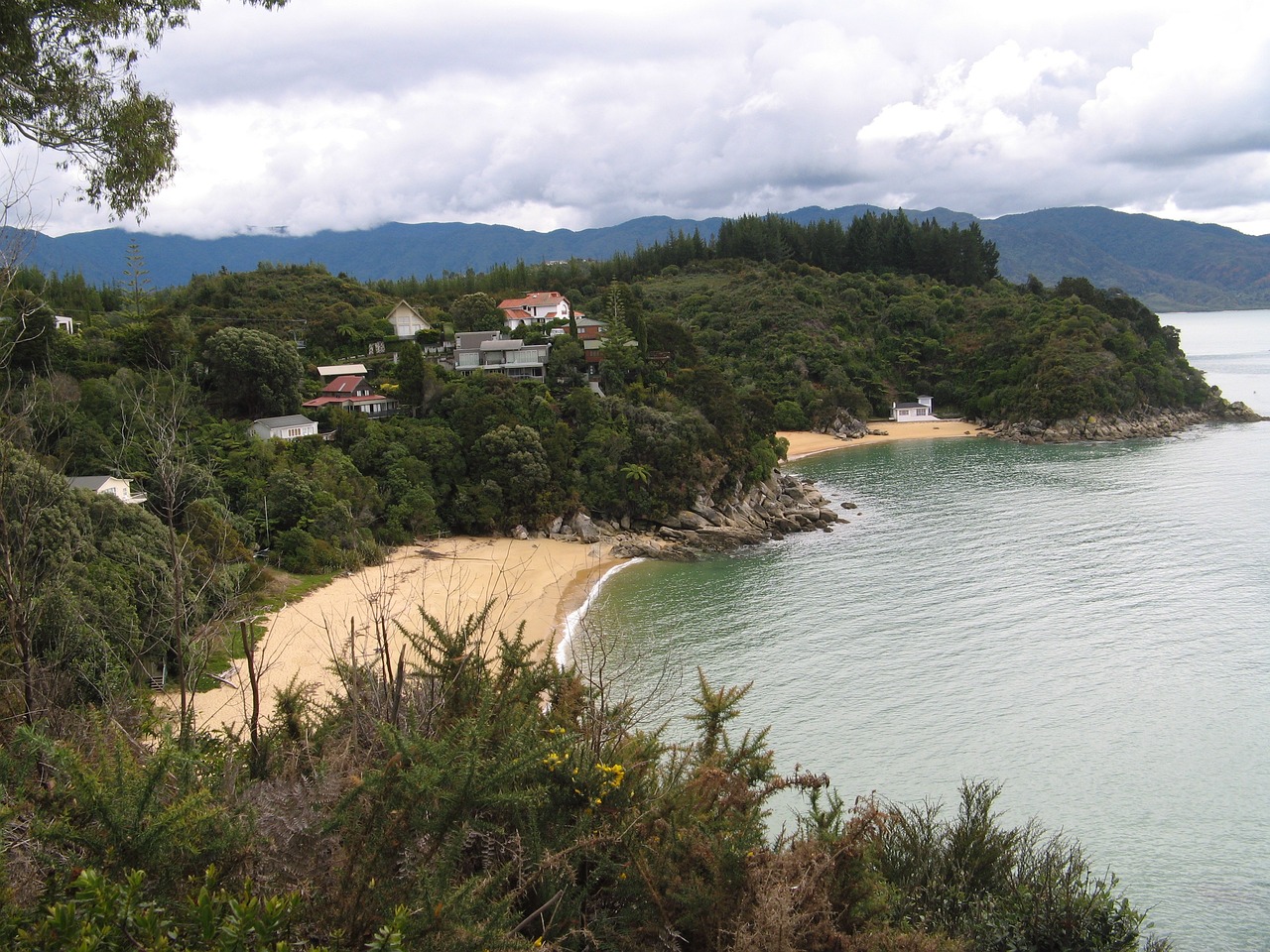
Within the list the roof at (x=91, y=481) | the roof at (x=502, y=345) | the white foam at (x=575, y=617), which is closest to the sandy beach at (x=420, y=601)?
the white foam at (x=575, y=617)

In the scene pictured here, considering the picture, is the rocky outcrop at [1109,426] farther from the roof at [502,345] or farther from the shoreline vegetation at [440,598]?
the shoreline vegetation at [440,598]

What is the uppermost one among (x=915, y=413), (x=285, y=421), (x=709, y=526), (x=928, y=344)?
(x=928, y=344)

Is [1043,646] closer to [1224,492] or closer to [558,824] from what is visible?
[558,824]

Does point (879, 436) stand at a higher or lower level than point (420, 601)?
higher

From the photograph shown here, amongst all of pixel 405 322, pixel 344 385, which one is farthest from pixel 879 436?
pixel 344 385

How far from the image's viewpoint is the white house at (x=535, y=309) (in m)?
49.8

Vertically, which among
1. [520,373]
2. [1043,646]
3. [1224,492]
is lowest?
[1043,646]

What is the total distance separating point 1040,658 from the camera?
19109mm

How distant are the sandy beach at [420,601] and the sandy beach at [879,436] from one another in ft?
87.3

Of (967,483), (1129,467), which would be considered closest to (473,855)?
(967,483)

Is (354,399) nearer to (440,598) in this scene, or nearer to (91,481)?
(91,481)

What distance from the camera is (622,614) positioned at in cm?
2220

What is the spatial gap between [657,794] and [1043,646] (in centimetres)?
1600

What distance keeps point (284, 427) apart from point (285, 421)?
0.95 ft
